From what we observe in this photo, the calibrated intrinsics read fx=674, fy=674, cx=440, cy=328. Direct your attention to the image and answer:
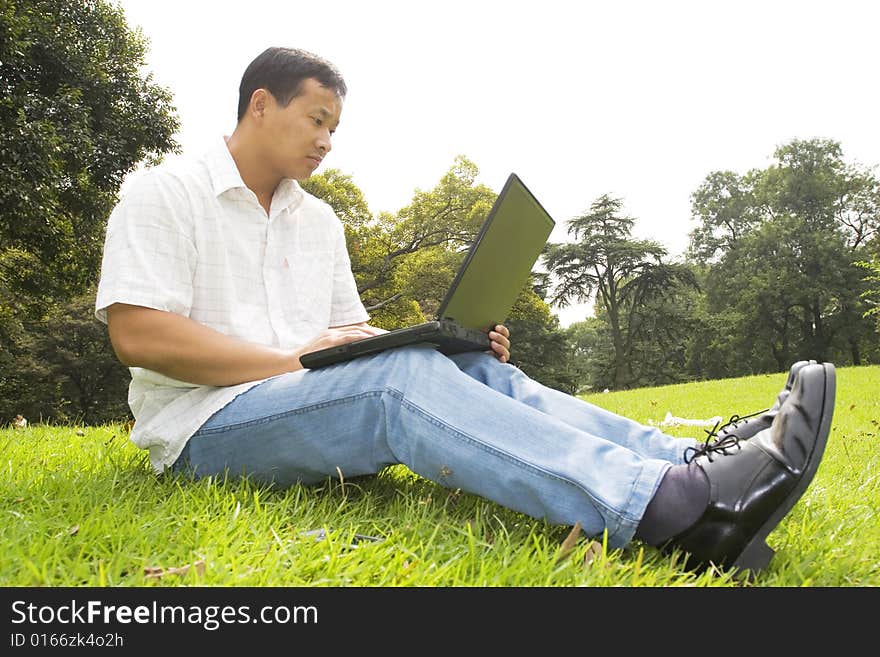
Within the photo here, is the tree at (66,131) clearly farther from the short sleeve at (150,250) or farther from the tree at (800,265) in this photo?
the tree at (800,265)

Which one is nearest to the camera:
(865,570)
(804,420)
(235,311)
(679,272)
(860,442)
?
(804,420)

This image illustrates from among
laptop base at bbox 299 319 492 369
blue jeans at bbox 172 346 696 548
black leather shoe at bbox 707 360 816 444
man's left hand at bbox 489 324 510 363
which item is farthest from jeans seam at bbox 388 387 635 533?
man's left hand at bbox 489 324 510 363

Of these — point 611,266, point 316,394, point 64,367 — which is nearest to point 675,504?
point 316,394

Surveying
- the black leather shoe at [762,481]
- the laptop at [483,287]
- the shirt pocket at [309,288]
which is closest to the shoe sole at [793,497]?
the black leather shoe at [762,481]

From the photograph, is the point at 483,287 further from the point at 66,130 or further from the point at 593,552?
the point at 66,130

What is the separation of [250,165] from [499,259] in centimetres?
86

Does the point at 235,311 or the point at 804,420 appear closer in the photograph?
the point at 804,420

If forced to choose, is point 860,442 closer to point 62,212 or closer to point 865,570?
point 865,570

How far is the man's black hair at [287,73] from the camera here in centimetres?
208

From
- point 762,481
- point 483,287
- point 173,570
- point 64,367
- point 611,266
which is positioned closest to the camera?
point 173,570

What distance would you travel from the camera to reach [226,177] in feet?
6.59

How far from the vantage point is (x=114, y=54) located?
1037 centimetres
